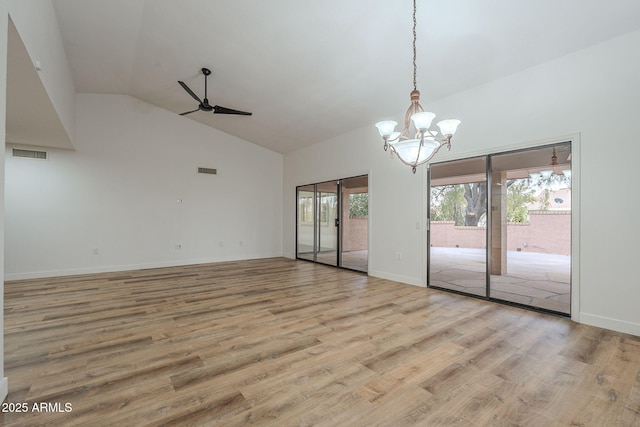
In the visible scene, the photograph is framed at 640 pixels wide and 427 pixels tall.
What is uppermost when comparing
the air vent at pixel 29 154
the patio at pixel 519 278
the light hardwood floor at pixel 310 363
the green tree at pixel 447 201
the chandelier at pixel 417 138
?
the air vent at pixel 29 154

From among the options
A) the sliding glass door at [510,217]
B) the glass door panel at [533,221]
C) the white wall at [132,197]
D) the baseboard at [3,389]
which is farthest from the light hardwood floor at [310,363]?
the white wall at [132,197]

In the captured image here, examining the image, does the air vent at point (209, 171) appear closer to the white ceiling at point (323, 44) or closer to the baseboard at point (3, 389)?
the white ceiling at point (323, 44)

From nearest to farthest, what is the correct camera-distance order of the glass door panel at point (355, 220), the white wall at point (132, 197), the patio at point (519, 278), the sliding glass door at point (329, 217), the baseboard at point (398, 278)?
the patio at point (519, 278) < the baseboard at point (398, 278) < the white wall at point (132, 197) < the glass door panel at point (355, 220) < the sliding glass door at point (329, 217)

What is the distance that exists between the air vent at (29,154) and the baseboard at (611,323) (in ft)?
29.4

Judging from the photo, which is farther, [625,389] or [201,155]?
[201,155]

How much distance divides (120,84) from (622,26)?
764 centimetres

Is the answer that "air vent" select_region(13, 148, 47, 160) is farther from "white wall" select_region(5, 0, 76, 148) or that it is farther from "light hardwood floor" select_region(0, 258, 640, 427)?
"light hardwood floor" select_region(0, 258, 640, 427)

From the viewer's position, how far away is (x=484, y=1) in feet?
9.23

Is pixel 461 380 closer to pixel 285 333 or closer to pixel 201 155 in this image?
pixel 285 333

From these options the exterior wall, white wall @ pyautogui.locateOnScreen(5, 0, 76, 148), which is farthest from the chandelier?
white wall @ pyautogui.locateOnScreen(5, 0, 76, 148)

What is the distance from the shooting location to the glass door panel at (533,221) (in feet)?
12.3

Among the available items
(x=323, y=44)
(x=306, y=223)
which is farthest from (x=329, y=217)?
(x=323, y=44)

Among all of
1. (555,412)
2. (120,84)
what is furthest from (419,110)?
(120,84)

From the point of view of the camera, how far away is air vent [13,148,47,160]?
5271mm
